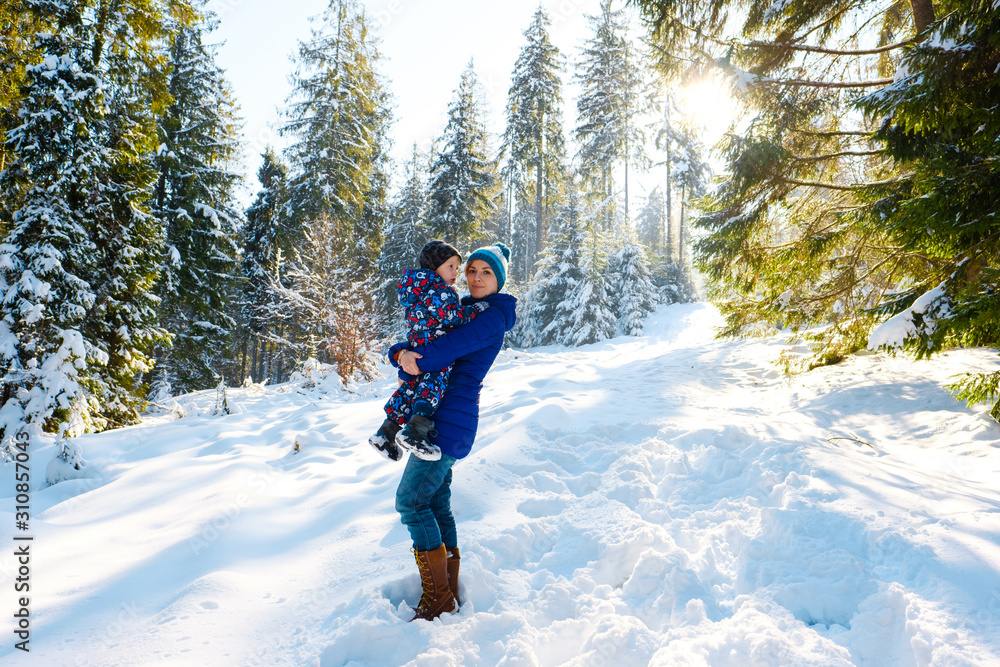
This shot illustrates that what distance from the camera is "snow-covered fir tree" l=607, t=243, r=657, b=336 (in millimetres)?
21406

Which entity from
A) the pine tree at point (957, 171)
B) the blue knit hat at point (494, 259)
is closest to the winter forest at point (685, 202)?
the pine tree at point (957, 171)

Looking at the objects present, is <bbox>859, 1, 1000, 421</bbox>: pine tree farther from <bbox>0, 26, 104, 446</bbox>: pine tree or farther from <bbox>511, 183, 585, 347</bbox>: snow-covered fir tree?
<bbox>511, 183, 585, 347</bbox>: snow-covered fir tree

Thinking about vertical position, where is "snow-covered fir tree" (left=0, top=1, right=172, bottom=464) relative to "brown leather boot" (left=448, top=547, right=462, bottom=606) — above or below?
above

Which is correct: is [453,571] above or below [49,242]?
below

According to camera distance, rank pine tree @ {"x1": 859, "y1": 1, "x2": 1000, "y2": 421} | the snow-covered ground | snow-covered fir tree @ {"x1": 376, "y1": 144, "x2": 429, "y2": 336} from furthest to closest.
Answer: snow-covered fir tree @ {"x1": 376, "y1": 144, "x2": 429, "y2": 336} → pine tree @ {"x1": 859, "y1": 1, "x2": 1000, "y2": 421} → the snow-covered ground

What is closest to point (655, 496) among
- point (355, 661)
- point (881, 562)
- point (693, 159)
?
point (881, 562)

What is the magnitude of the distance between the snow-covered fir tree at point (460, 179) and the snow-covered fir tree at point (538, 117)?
3.48 metres

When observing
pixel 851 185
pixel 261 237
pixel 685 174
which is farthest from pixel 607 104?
pixel 851 185

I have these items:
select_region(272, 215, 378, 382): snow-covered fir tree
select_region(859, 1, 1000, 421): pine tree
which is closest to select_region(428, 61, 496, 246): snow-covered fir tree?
select_region(272, 215, 378, 382): snow-covered fir tree

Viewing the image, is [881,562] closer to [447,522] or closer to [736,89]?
[447,522]

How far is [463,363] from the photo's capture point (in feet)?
7.67

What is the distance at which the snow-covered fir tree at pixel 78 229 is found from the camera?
522 centimetres

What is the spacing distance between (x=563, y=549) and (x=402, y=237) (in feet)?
80.8

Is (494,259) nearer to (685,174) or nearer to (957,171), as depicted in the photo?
(957,171)
